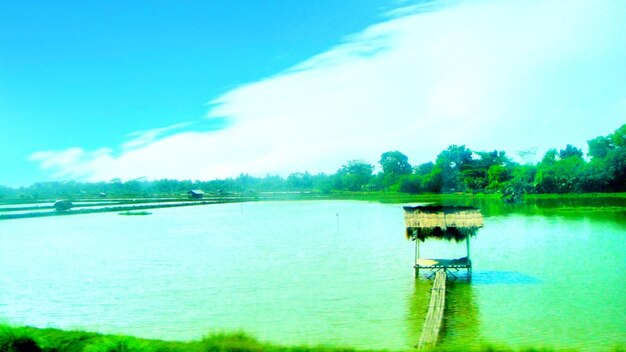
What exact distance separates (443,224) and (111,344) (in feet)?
26.5

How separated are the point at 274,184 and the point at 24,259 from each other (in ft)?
232

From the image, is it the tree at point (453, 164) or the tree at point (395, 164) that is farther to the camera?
the tree at point (395, 164)

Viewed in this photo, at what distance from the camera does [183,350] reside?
5.83 m

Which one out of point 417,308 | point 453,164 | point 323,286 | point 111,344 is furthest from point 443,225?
point 453,164

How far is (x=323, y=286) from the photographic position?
12.1 meters

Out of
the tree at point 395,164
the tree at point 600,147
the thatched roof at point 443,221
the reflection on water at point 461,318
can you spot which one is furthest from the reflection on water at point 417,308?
the tree at point 395,164

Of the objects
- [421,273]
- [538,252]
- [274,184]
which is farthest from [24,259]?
[274,184]

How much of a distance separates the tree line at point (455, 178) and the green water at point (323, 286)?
19.8 m

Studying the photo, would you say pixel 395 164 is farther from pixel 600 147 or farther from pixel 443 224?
pixel 443 224

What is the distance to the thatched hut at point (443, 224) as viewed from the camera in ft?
39.4

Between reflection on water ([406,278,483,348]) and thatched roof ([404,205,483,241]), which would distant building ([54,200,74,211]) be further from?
reflection on water ([406,278,483,348])

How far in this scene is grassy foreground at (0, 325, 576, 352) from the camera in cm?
561

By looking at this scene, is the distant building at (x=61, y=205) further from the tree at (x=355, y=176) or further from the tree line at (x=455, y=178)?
the tree at (x=355, y=176)

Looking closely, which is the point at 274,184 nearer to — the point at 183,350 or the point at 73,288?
the point at 73,288
